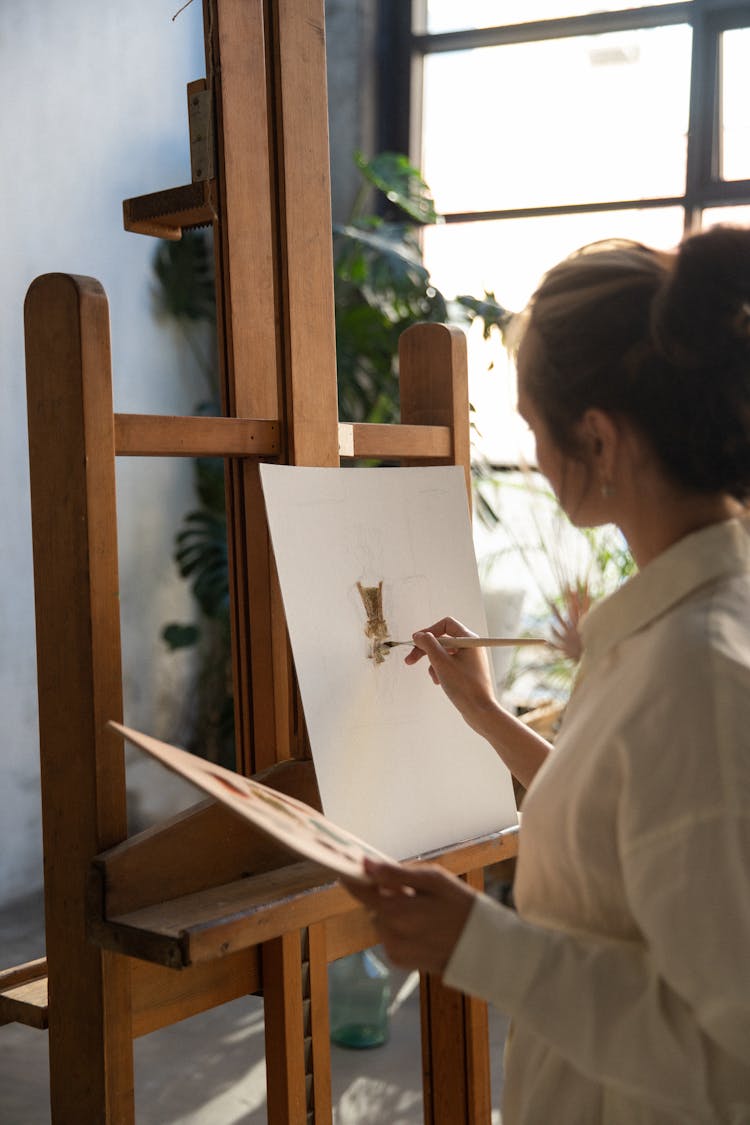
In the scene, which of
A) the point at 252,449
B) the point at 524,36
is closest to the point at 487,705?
the point at 252,449

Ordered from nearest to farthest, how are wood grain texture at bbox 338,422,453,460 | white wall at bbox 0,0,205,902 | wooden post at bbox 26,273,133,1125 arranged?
1. wooden post at bbox 26,273,133,1125
2. wood grain texture at bbox 338,422,453,460
3. white wall at bbox 0,0,205,902

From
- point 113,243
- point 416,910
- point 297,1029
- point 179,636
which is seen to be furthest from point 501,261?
point 416,910

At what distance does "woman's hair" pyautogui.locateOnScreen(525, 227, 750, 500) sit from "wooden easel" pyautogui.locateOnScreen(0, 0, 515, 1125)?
0.50m

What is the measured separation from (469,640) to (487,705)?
0.26 feet

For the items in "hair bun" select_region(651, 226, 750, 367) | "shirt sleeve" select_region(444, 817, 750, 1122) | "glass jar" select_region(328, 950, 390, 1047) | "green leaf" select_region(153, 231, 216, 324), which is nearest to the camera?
"shirt sleeve" select_region(444, 817, 750, 1122)

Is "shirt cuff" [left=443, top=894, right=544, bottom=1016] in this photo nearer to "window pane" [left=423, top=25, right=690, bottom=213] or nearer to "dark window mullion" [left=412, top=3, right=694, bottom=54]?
"window pane" [left=423, top=25, right=690, bottom=213]

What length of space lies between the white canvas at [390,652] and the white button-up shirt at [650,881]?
0.48m

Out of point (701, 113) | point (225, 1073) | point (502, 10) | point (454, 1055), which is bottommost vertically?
point (225, 1073)

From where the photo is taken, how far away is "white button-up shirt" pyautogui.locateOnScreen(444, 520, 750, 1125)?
0.80 m

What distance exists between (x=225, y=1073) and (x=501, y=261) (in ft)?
9.17

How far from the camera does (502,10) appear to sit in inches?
165

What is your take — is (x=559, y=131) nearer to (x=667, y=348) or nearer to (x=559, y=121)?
(x=559, y=121)

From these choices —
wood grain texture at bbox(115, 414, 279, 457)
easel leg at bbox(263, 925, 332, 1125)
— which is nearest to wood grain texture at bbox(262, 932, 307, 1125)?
easel leg at bbox(263, 925, 332, 1125)

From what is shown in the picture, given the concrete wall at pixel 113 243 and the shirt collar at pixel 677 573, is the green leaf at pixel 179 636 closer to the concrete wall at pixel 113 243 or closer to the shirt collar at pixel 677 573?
the concrete wall at pixel 113 243
